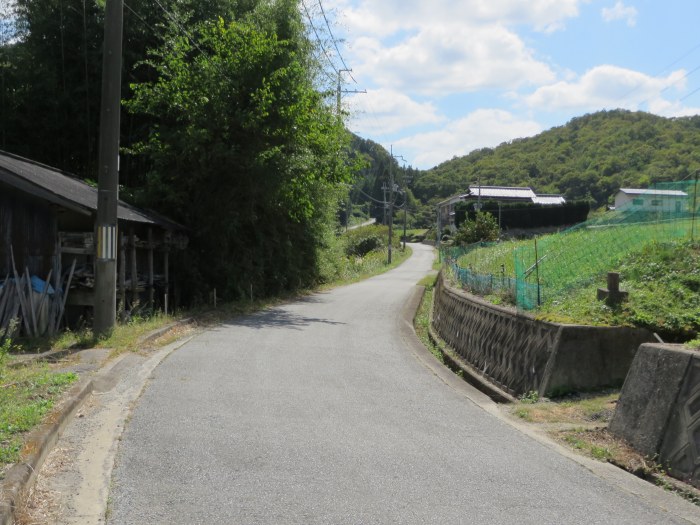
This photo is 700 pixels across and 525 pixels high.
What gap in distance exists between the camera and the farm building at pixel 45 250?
1337 cm

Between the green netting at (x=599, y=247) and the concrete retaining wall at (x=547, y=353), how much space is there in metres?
0.64

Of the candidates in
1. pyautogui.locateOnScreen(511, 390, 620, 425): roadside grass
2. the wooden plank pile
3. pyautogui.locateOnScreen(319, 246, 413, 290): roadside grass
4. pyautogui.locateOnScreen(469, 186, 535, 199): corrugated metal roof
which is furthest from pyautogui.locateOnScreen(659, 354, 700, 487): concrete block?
pyautogui.locateOnScreen(469, 186, 535, 199): corrugated metal roof

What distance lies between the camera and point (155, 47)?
23.8m

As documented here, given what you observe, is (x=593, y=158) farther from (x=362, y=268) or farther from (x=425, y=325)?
(x=425, y=325)

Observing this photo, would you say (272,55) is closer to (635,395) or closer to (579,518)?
(635,395)

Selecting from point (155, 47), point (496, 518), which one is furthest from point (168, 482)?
point (155, 47)

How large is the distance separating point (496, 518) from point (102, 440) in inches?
160

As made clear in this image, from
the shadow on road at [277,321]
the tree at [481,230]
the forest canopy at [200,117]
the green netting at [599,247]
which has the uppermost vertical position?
the forest canopy at [200,117]

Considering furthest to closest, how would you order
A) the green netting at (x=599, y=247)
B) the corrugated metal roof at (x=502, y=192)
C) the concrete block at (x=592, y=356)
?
the corrugated metal roof at (x=502, y=192)
the green netting at (x=599, y=247)
the concrete block at (x=592, y=356)

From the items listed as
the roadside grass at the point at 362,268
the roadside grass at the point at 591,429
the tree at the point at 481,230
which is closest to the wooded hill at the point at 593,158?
the tree at the point at 481,230

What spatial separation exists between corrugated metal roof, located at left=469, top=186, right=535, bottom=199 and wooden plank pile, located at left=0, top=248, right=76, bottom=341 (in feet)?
220

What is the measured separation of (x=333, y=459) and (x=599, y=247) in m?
9.68

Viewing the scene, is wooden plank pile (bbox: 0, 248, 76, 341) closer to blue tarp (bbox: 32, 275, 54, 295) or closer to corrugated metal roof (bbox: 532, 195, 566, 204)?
blue tarp (bbox: 32, 275, 54, 295)

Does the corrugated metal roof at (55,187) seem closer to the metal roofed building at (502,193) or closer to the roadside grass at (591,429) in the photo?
the roadside grass at (591,429)
